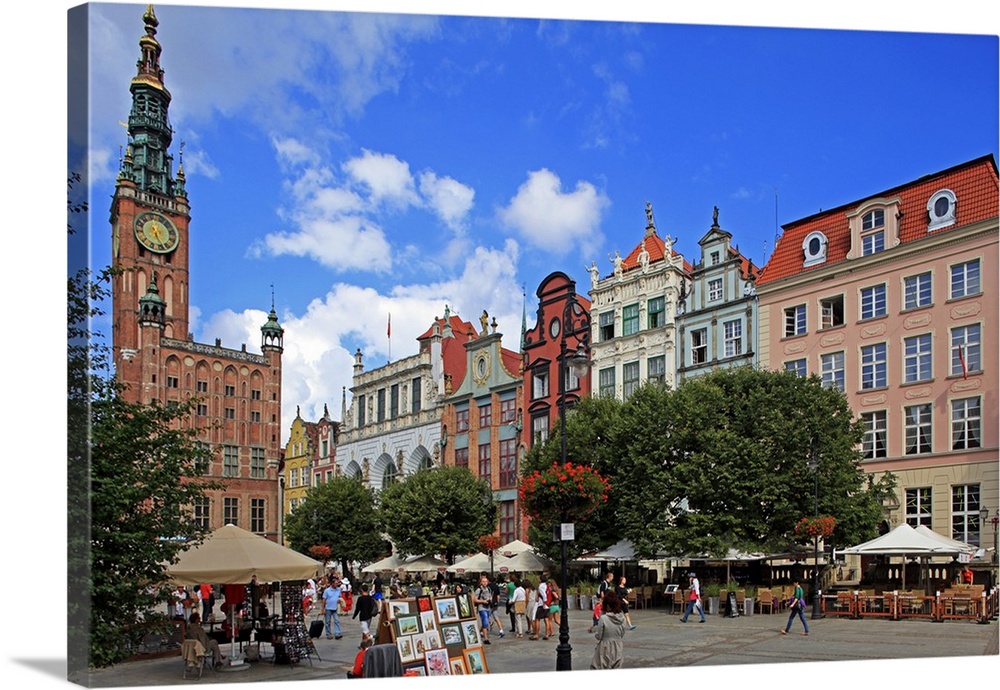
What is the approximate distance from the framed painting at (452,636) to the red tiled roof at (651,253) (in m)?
29.1

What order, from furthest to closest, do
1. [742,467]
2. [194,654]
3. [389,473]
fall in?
[389,473]
[742,467]
[194,654]

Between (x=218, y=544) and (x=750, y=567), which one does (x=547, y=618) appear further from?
(x=750, y=567)

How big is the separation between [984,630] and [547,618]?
1043cm

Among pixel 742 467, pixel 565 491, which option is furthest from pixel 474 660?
pixel 742 467

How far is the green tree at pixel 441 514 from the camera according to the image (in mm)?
47031

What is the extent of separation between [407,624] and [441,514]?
28696mm

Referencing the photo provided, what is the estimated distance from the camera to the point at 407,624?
59.5 feet

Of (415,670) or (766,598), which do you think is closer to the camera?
(415,670)

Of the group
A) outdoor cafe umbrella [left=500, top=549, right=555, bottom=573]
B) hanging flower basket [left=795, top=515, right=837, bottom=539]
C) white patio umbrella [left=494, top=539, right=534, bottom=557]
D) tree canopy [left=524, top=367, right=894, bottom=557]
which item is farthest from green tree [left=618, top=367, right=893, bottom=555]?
white patio umbrella [left=494, top=539, right=534, bottom=557]

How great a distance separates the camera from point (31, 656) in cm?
2028

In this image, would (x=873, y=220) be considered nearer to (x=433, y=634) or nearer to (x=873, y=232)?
(x=873, y=232)

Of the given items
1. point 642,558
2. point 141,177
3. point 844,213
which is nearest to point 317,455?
point 141,177

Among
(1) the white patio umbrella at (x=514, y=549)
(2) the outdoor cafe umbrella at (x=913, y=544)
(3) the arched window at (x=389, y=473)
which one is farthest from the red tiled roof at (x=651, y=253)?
(2) the outdoor cafe umbrella at (x=913, y=544)

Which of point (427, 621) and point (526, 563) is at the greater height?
point (427, 621)
